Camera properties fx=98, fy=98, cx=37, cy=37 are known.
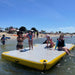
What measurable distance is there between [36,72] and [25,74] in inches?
15.9

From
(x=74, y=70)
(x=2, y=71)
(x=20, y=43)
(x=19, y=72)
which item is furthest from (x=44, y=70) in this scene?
(x=20, y=43)

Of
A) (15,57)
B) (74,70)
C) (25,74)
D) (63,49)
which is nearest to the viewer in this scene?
(25,74)

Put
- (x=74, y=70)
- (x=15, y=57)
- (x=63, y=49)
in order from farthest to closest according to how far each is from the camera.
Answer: (x=63, y=49) < (x=15, y=57) < (x=74, y=70)

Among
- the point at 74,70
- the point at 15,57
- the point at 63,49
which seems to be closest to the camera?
the point at 74,70

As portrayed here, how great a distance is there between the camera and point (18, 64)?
434 centimetres

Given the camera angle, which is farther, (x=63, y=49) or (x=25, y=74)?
(x=63, y=49)

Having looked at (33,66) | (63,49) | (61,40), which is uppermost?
(61,40)

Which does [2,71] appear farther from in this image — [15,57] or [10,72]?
[15,57]

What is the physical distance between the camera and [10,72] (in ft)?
11.9

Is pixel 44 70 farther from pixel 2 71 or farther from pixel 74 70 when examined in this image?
pixel 2 71

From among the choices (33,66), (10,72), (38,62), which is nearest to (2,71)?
(10,72)

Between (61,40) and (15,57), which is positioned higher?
(61,40)

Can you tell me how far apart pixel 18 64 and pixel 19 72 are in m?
0.74

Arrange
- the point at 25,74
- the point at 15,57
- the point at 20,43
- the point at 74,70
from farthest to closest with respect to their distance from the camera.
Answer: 1. the point at 20,43
2. the point at 15,57
3. the point at 74,70
4. the point at 25,74
